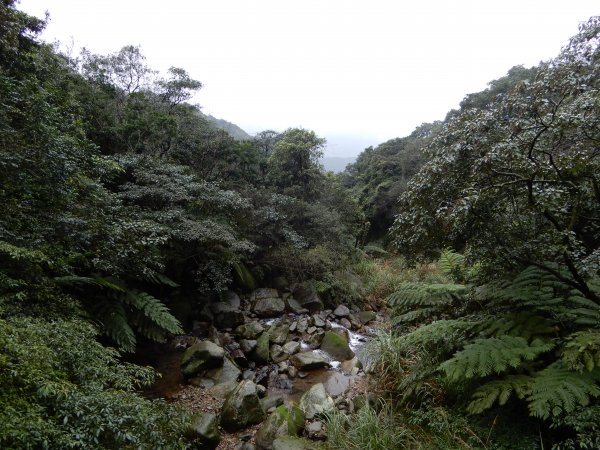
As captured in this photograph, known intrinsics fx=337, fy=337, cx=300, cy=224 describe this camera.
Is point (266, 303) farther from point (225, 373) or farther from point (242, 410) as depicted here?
point (242, 410)

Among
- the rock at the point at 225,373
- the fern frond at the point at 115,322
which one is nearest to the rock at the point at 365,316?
the rock at the point at 225,373

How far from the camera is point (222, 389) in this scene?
21.6 feet

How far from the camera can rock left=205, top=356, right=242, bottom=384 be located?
23.0 feet

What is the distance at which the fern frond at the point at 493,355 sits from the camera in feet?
9.78

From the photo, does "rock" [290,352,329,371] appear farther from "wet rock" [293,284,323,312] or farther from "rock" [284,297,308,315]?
"wet rock" [293,284,323,312]

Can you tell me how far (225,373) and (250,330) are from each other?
6.34ft

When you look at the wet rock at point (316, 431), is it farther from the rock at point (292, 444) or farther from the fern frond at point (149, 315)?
the fern frond at point (149, 315)

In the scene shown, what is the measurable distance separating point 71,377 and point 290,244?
922 cm

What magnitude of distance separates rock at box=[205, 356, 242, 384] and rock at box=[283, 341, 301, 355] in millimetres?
1507

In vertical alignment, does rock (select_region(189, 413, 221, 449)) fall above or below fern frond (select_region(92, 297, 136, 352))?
below

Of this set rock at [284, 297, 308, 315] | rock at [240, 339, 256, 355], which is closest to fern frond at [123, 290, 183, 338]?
rock at [240, 339, 256, 355]

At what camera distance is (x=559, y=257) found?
383 cm

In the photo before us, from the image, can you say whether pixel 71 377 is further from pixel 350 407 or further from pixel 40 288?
pixel 350 407

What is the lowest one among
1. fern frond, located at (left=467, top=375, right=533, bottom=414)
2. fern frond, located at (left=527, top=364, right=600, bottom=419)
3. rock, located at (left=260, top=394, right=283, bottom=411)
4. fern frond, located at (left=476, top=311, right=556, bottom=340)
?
rock, located at (left=260, top=394, right=283, bottom=411)
